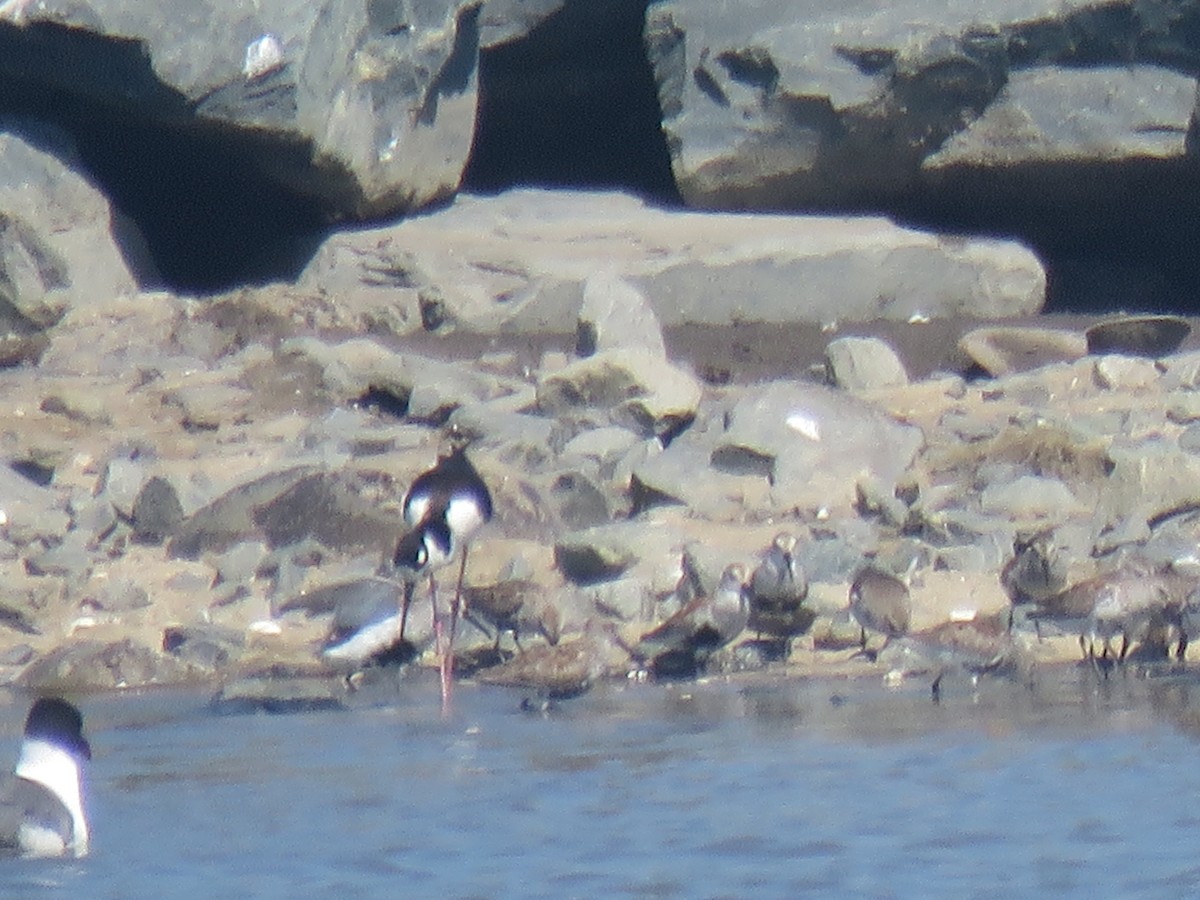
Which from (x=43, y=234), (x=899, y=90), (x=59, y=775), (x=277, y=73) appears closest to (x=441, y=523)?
(x=59, y=775)

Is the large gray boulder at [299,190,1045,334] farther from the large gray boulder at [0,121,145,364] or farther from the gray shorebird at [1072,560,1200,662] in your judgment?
the gray shorebird at [1072,560,1200,662]

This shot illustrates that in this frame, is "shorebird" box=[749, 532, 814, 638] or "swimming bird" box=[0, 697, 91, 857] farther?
"shorebird" box=[749, 532, 814, 638]

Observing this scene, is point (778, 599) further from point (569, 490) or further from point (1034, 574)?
point (569, 490)

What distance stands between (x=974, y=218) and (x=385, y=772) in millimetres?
9682

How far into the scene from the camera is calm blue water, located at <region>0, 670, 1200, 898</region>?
19.0 ft

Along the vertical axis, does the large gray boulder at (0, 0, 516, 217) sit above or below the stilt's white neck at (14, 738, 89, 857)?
above

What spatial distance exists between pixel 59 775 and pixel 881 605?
11.3 feet

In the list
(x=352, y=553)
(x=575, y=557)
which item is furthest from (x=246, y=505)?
(x=575, y=557)

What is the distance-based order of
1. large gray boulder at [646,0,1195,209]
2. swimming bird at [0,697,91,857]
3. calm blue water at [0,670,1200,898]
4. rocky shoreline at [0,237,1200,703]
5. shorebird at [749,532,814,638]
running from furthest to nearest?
large gray boulder at [646,0,1195,209]
rocky shoreline at [0,237,1200,703]
shorebird at [749,532,814,638]
swimming bird at [0,697,91,857]
calm blue water at [0,670,1200,898]

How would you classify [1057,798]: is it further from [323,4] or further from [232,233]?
[232,233]

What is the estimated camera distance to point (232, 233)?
16.2 m

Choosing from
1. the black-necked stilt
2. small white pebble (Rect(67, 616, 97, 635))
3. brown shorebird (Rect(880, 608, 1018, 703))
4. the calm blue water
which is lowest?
the calm blue water

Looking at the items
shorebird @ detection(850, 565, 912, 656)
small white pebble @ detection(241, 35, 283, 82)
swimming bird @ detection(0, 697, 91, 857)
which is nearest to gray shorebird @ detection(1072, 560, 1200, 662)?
shorebird @ detection(850, 565, 912, 656)

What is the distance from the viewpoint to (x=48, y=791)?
612cm
